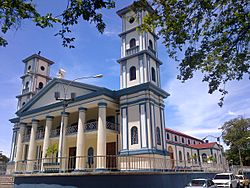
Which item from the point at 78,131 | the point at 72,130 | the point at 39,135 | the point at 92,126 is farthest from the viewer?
the point at 39,135

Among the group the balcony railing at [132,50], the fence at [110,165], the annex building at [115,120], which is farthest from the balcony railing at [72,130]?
the balcony railing at [132,50]

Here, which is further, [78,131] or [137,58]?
[137,58]

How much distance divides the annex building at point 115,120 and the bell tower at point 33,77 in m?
4.06

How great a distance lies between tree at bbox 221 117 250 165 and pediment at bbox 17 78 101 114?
120ft

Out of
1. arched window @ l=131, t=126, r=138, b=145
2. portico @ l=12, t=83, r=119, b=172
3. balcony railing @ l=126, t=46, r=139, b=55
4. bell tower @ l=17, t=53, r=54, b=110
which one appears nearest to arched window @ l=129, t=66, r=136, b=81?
balcony railing @ l=126, t=46, r=139, b=55

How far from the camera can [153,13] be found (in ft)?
25.1

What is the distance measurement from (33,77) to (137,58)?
16.4m

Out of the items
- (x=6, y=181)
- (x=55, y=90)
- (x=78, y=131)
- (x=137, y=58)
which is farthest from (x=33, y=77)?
(x=137, y=58)

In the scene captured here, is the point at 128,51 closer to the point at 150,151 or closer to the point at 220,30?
the point at 150,151

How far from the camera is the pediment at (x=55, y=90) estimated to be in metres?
22.6

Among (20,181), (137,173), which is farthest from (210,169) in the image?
(20,181)

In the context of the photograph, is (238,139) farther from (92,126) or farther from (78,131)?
(78,131)

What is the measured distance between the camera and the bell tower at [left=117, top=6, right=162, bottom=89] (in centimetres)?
2114

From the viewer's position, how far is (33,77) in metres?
31.1
